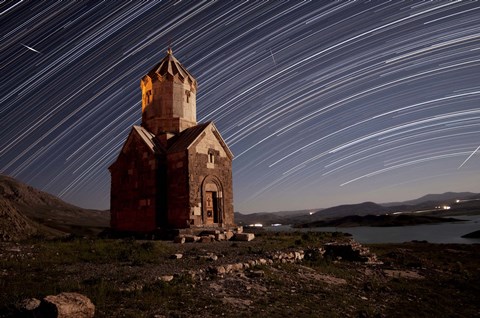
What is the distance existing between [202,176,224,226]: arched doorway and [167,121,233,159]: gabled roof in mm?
2577

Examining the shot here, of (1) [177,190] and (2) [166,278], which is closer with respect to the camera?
(2) [166,278]

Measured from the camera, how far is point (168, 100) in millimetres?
24156

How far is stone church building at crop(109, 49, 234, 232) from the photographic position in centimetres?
2053

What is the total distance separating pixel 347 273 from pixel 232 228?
10424 mm

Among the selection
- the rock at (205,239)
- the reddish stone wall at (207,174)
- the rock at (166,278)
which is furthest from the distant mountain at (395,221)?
the rock at (166,278)

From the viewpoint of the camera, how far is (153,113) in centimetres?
2433

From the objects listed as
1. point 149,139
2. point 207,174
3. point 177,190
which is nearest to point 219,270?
point 177,190

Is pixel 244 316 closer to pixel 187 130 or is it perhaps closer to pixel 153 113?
pixel 187 130

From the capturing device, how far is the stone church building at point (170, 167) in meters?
20.5

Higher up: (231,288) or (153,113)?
(153,113)

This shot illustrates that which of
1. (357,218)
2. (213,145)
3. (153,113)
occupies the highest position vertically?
(153,113)

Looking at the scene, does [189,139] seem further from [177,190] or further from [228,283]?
[228,283]

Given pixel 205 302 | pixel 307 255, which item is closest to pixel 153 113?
pixel 307 255

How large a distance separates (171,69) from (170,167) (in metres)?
8.14
